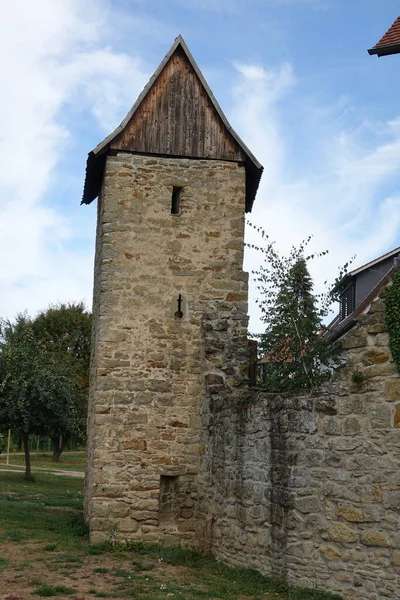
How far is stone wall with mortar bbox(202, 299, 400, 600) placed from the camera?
7426mm

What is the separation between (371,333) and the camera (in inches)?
A: 306

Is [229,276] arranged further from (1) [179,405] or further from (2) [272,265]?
(1) [179,405]

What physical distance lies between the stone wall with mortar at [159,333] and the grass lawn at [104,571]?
2.06 ft

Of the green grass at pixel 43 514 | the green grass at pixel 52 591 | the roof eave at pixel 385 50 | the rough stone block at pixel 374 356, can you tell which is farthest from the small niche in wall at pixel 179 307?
the green grass at pixel 52 591

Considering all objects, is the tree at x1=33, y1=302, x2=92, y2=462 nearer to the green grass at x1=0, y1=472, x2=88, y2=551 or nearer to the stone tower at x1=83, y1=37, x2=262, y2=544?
the green grass at x1=0, y1=472, x2=88, y2=551

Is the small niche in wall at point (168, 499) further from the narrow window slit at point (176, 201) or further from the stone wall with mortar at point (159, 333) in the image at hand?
the narrow window slit at point (176, 201)

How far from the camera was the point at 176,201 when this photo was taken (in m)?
12.5

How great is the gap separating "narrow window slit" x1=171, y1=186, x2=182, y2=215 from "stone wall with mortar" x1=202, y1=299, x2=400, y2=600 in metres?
4.32

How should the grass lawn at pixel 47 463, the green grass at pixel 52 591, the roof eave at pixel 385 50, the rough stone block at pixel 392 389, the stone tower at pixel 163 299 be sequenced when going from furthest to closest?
1. the grass lawn at pixel 47 463
2. the stone tower at pixel 163 299
3. the roof eave at pixel 385 50
4. the green grass at pixel 52 591
5. the rough stone block at pixel 392 389

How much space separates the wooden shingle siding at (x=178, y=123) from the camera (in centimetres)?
1249

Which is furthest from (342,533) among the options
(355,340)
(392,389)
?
(355,340)

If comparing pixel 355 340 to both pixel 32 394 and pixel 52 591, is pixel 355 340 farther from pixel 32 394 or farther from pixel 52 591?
pixel 32 394

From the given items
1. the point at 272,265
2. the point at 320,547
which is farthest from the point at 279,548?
the point at 272,265

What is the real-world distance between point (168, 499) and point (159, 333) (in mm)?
2733
